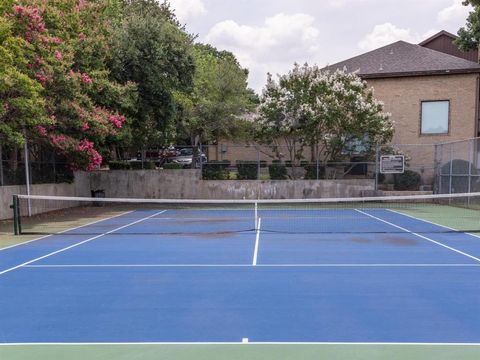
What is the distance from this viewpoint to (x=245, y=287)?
866 cm

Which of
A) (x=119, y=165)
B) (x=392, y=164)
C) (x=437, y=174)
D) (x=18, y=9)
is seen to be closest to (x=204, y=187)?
(x=119, y=165)

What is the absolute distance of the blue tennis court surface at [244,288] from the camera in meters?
6.35

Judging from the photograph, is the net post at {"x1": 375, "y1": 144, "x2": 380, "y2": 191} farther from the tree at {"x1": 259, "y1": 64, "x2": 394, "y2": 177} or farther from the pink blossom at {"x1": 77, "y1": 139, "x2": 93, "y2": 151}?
the pink blossom at {"x1": 77, "y1": 139, "x2": 93, "y2": 151}

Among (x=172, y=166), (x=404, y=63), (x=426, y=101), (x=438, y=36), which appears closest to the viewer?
(x=172, y=166)

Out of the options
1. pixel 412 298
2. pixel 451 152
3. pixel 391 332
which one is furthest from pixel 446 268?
pixel 451 152

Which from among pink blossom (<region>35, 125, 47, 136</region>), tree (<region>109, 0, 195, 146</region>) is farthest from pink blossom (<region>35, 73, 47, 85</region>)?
tree (<region>109, 0, 195, 146</region>)

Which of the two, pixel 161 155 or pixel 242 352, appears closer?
pixel 242 352

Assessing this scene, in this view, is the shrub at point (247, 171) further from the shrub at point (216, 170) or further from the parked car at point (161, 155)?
the parked car at point (161, 155)

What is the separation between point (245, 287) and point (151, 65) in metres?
18.0

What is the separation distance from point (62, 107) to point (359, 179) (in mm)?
17659

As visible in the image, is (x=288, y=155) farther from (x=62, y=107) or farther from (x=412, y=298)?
(x=412, y=298)

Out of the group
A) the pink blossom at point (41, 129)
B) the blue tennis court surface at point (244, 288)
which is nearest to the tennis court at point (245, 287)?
the blue tennis court surface at point (244, 288)

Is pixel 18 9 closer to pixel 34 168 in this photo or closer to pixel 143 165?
pixel 34 168

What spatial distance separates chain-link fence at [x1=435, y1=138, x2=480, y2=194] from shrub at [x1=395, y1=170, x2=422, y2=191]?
1089 millimetres
